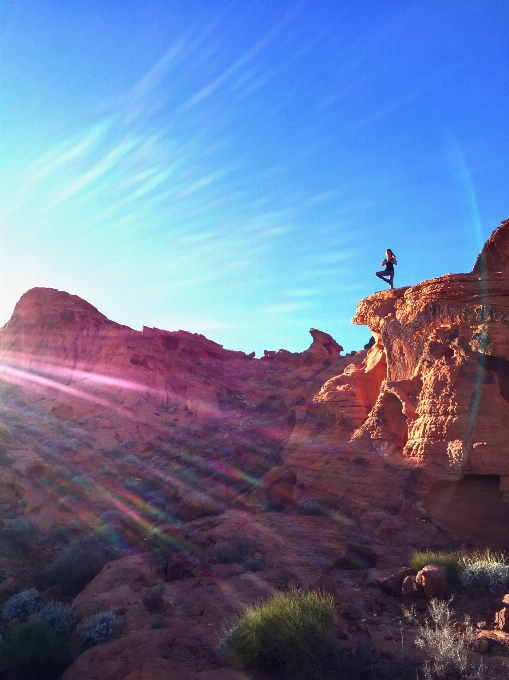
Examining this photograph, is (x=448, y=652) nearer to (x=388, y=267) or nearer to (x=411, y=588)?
(x=411, y=588)

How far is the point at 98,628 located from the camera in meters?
7.12

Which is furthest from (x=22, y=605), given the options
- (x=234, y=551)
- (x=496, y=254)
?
(x=496, y=254)

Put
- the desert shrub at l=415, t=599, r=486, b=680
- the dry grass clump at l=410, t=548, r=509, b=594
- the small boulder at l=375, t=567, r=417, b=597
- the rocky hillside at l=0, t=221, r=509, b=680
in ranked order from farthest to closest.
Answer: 1. the small boulder at l=375, t=567, r=417, b=597
2. the dry grass clump at l=410, t=548, r=509, b=594
3. the rocky hillside at l=0, t=221, r=509, b=680
4. the desert shrub at l=415, t=599, r=486, b=680

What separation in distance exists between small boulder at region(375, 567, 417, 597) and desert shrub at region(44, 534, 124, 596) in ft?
17.5

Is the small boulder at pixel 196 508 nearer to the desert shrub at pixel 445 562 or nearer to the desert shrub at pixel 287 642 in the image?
the desert shrub at pixel 445 562

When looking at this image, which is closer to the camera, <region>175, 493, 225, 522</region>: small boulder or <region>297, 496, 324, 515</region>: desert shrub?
<region>297, 496, 324, 515</region>: desert shrub

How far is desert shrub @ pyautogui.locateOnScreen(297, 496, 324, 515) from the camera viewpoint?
12.1m

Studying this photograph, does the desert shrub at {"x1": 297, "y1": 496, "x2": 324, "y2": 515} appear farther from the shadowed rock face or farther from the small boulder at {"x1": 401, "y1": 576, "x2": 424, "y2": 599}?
the shadowed rock face

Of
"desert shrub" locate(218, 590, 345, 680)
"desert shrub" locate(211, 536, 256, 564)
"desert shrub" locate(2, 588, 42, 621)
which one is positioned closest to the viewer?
"desert shrub" locate(218, 590, 345, 680)

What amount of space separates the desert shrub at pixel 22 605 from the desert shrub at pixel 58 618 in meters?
0.37

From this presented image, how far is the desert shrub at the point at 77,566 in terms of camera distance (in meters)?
9.55

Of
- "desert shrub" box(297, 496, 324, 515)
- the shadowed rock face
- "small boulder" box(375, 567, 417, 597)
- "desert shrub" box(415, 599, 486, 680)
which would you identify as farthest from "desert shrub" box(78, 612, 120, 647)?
the shadowed rock face

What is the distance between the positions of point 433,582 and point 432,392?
4524 millimetres

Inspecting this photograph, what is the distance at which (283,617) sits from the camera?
6.09 metres
